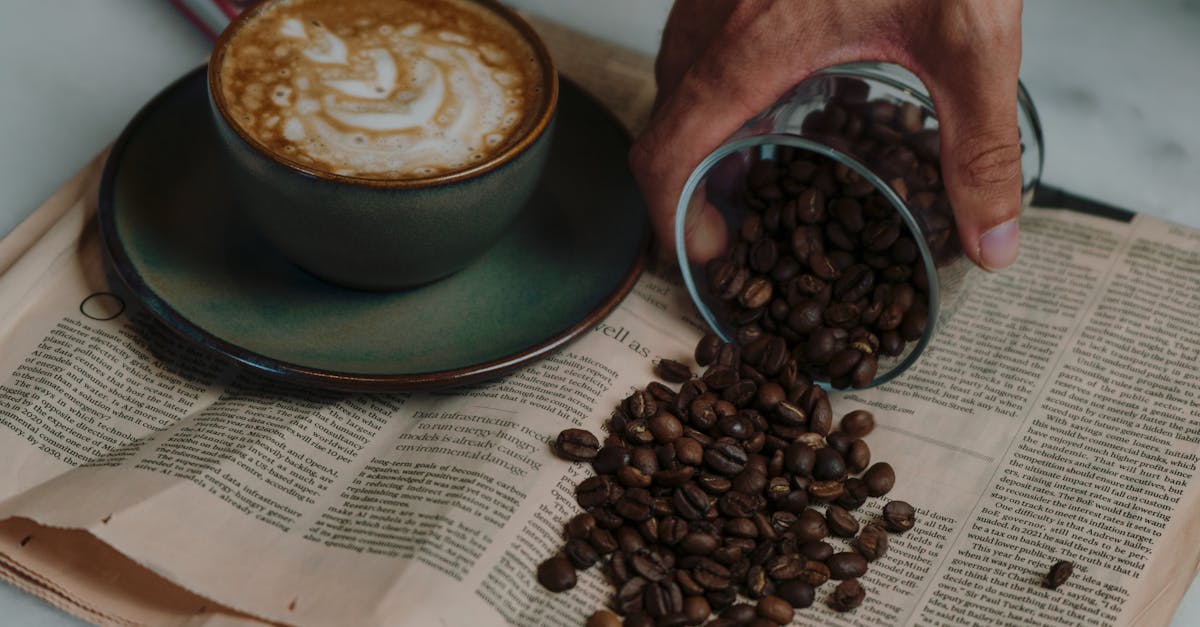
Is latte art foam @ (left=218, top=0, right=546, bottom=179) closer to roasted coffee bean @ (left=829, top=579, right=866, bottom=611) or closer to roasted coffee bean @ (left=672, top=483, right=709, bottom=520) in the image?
roasted coffee bean @ (left=672, top=483, right=709, bottom=520)

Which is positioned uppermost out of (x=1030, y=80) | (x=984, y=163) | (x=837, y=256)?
(x=984, y=163)

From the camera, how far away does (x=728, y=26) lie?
48.5 inches

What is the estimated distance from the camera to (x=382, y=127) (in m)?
1.17

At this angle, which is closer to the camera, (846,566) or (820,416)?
(846,566)

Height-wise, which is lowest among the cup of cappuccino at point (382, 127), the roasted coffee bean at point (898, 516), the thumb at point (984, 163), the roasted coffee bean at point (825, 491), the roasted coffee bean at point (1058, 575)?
the roasted coffee bean at point (1058, 575)

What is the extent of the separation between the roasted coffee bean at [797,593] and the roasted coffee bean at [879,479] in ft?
0.47

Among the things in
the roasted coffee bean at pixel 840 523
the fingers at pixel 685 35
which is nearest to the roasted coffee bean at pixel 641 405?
the roasted coffee bean at pixel 840 523

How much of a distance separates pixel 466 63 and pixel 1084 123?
95 cm

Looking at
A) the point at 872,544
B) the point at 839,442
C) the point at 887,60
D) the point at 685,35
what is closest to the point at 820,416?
the point at 839,442

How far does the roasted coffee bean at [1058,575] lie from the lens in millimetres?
1116

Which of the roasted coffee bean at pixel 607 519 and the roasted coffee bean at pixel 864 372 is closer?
the roasted coffee bean at pixel 607 519

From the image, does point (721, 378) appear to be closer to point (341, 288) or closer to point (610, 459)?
point (610, 459)

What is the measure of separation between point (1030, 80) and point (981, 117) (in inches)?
28.6

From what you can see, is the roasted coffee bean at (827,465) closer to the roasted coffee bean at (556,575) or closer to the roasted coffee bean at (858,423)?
the roasted coffee bean at (858,423)
